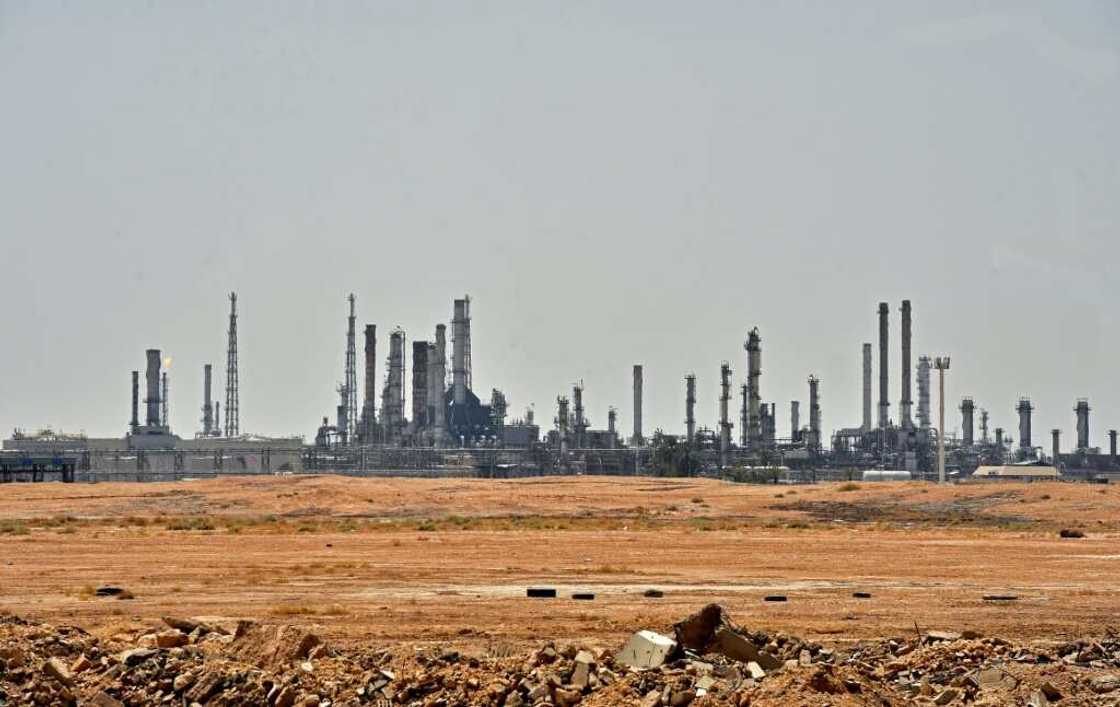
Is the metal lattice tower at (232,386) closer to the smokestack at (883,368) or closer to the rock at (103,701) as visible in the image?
the smokestack at (883,368)

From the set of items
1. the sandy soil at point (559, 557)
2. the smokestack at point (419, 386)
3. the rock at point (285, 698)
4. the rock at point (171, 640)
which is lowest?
the sandy soil at point (559, 557)

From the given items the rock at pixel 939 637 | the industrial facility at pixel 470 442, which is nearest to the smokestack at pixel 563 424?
the industrial facility at pixel 470 442

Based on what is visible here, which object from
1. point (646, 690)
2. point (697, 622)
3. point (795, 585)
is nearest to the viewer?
→ point (646, 690)

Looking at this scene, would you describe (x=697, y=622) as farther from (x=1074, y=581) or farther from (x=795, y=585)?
(x=1074, y=581)

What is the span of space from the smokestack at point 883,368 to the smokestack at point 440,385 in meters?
32.4

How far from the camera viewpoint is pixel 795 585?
108ft

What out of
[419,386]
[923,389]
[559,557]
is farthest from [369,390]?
[559,557]

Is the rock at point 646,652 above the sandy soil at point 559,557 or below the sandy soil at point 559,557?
above

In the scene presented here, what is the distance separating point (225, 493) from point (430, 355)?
189ft

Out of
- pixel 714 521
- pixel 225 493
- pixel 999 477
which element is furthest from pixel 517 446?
pixel 714 521

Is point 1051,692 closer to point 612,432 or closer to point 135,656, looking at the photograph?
point 135,656

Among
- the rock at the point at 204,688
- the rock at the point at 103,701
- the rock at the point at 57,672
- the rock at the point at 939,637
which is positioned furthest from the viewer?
the rock at the point at 939,637

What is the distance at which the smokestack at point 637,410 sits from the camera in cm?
14212

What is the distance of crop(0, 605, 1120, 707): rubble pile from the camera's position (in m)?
16.7
